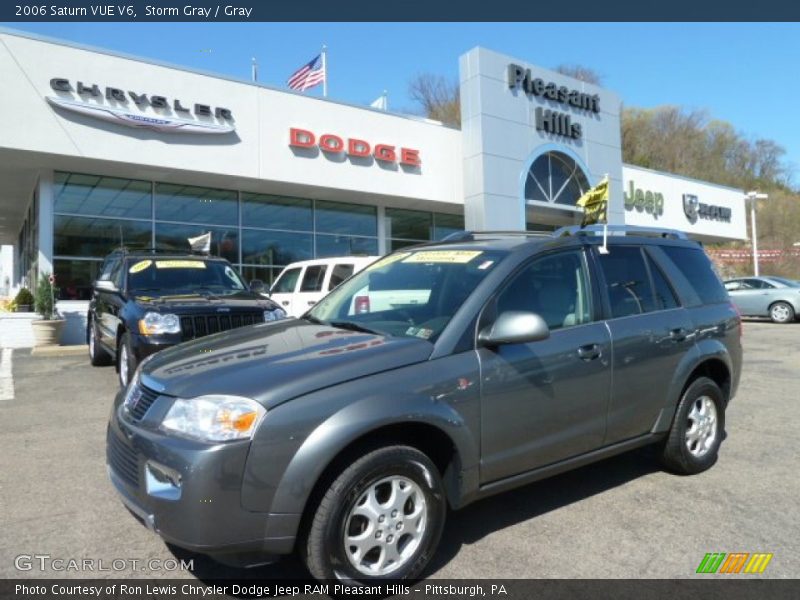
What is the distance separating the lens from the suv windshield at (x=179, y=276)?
7.78 meters

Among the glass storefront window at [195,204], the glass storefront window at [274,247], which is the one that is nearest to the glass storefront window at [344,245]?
the glass storefront window at [274,247]

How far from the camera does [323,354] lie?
9.63 ft

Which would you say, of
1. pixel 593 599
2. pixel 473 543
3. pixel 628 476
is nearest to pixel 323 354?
pixel 473 543

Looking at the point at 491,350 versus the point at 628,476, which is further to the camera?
the point at 628,476

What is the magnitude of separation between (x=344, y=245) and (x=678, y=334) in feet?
48.5

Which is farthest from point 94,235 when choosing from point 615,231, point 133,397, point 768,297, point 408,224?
point 768,297

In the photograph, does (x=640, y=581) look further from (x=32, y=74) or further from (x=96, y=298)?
(x=32, y=74)

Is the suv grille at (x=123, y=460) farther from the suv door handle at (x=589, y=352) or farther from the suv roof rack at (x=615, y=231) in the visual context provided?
the suv roof rack at (x=615, y=231)

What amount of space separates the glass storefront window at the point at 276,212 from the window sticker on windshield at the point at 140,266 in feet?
27.8

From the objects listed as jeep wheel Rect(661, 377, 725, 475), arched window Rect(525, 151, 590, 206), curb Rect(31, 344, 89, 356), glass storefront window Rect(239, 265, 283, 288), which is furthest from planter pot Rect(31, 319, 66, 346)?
arched window Rect(525, 151, 590, 206)

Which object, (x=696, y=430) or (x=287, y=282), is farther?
(x=287, y=282)

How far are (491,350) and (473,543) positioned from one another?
110 centimetres

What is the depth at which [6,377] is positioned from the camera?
887 cm

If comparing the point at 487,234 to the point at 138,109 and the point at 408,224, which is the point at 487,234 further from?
the point at 408,224
